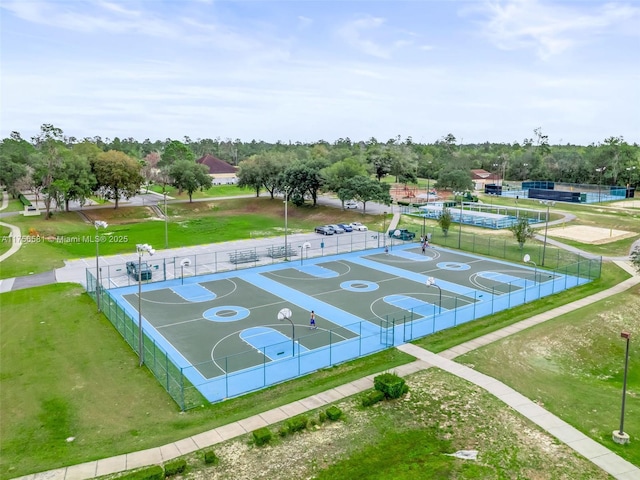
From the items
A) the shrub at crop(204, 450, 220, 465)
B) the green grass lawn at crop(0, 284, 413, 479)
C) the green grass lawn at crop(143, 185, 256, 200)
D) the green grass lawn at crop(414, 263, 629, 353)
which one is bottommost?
the green grass lawn at crop(0, 284, 413, 479)

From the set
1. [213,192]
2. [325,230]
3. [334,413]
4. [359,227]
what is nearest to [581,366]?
[334,413]

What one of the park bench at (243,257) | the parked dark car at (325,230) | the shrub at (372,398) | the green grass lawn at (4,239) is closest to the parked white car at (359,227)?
the parked dark car at (325,230)

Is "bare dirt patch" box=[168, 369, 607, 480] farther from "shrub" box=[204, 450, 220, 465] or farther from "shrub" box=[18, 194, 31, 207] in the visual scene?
"shrub" box=[18, 194, 31, 207]

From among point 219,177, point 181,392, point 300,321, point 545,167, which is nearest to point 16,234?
point 300,321

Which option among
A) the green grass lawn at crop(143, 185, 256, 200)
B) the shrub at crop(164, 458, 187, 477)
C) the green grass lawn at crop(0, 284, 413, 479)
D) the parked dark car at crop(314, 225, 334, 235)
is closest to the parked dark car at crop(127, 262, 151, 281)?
the green grass lawn at crop(0, 284, 413, 479)

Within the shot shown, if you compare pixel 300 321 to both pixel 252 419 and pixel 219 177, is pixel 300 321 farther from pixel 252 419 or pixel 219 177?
pixel 219 177
